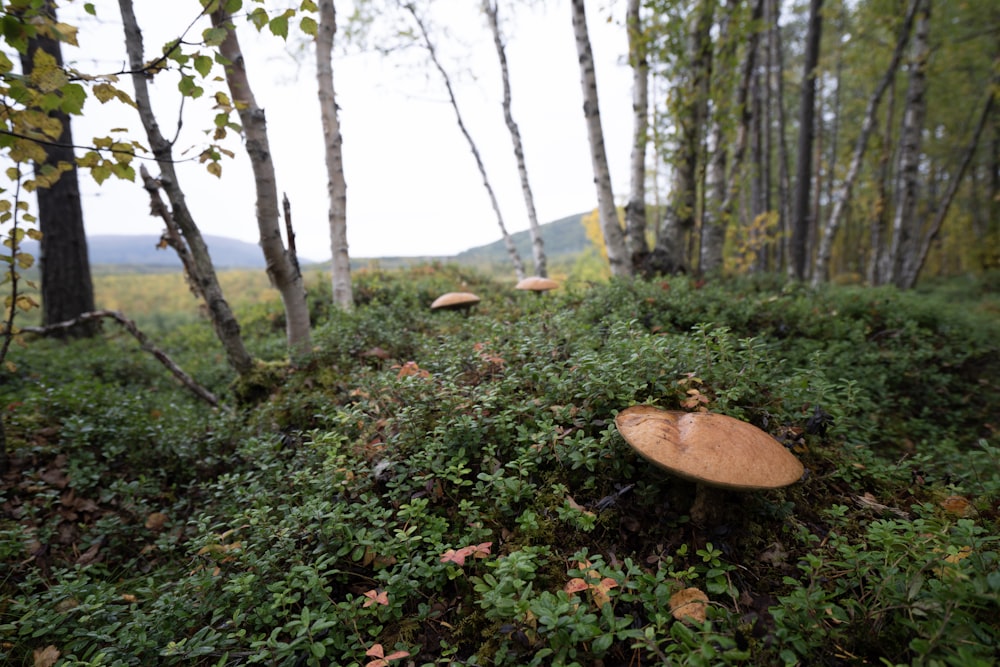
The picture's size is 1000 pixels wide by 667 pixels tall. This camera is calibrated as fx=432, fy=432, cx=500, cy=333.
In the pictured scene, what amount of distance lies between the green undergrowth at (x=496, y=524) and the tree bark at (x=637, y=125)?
377cm

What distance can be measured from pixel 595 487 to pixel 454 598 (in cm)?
98

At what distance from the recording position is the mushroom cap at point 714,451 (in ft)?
6.46

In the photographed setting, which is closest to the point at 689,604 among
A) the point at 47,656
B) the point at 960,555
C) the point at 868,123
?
the point at 960,555

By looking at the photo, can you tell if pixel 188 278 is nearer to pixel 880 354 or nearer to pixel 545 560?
pixel 545 560

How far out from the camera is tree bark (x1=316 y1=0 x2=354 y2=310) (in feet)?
25.7

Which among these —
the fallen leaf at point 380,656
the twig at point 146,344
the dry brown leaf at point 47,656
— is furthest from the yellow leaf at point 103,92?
the fallen leaf at point 380,656

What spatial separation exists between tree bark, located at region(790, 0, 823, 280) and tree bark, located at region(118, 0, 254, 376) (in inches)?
422

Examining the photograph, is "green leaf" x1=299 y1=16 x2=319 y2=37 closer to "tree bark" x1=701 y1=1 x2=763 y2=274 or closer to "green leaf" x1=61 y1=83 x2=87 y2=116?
"green leaf" x1=61 y1=83 x2=87 y2=116

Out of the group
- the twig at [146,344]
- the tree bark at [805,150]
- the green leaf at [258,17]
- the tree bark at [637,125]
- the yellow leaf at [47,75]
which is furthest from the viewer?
the tree bark at [805,150]

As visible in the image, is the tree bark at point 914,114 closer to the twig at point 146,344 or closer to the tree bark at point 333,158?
the tree bark at point 333,158

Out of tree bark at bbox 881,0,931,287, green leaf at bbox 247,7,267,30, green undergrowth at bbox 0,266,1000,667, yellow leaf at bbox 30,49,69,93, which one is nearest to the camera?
green undergrowth at bbox 0,266,1000,667

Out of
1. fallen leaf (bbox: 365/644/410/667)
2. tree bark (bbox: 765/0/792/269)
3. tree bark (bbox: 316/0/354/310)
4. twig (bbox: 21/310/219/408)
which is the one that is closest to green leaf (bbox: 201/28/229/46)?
fallen leaf (bbox: 365/644/410/667)

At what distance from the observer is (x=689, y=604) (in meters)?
1.88

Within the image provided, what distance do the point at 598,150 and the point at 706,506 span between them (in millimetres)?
5986
